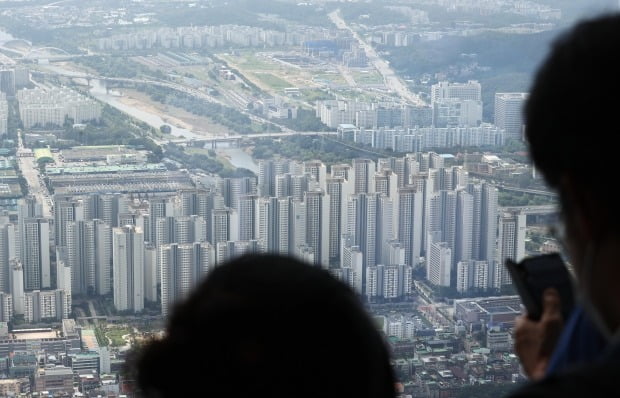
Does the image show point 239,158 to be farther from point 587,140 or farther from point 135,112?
point 587,140

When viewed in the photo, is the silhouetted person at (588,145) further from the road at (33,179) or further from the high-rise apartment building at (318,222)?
the road at (33,179)

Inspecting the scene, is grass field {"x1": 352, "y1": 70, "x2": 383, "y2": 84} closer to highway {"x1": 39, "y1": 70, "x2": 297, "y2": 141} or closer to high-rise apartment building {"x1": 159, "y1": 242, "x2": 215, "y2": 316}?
highway {"x1": 39, "y1": 70, "x2": 297, "y2": 141}

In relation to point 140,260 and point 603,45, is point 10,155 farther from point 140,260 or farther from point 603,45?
point 603,45

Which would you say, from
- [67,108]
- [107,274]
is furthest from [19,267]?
[67,108]

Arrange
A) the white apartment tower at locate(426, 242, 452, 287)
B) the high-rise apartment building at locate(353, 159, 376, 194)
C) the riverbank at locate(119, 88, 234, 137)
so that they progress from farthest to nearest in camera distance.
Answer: the riverbank at locate(119, 88, 234, 137) → the high-rise apartment building at locate(353, 159, 376, 194) → the white apartment tower at locate(426, 242, 452, 287)

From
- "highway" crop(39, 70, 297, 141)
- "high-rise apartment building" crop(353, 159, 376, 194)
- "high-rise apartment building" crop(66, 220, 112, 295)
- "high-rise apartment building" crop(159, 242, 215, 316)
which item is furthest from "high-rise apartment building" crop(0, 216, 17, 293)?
"highway" crop(39, 70, 297, 141)

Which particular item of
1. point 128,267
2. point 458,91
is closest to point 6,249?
point 128,267

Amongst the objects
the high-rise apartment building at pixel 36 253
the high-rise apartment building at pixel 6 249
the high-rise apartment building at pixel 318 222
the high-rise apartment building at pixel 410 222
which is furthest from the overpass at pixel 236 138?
the high-rise apartment building at pixel 6 249
